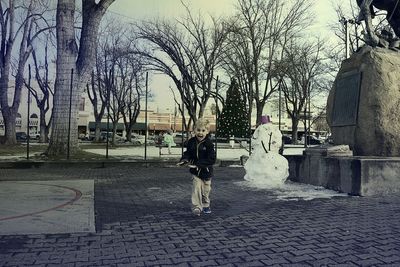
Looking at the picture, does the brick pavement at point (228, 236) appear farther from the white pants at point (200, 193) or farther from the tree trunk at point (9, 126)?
the tree trunk at point (9, 126)

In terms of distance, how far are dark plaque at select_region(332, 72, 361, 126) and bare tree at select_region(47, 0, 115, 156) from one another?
10.4 m

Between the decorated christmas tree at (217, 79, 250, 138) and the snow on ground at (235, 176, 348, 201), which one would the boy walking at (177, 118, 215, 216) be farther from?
the decorated christmas tree at (217, 79, 250, 138)

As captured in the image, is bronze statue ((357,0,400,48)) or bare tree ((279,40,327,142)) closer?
bronze statue ((357,0,400,48))

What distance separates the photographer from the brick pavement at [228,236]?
4164mm

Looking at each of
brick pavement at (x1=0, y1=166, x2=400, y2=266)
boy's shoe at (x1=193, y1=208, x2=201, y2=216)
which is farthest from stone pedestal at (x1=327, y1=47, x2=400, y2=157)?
boy's shoe at (x1=193, y1=208, x2=201, y2=216)

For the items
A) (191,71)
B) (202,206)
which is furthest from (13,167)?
(191,71)

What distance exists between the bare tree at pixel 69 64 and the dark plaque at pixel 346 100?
34.0 ft

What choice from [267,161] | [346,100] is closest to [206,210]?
[267,161]

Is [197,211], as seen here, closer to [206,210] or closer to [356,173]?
[206,210]

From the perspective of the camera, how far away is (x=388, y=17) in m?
10.4

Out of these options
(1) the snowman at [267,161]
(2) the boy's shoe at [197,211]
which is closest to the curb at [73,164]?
(1) the snowman at [267,161]

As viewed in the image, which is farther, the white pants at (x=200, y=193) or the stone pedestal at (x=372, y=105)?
the stone pedestal at (x=372, y=105)

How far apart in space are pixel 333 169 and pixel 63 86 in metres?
11.7

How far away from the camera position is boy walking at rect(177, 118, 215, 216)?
21.5 ft
